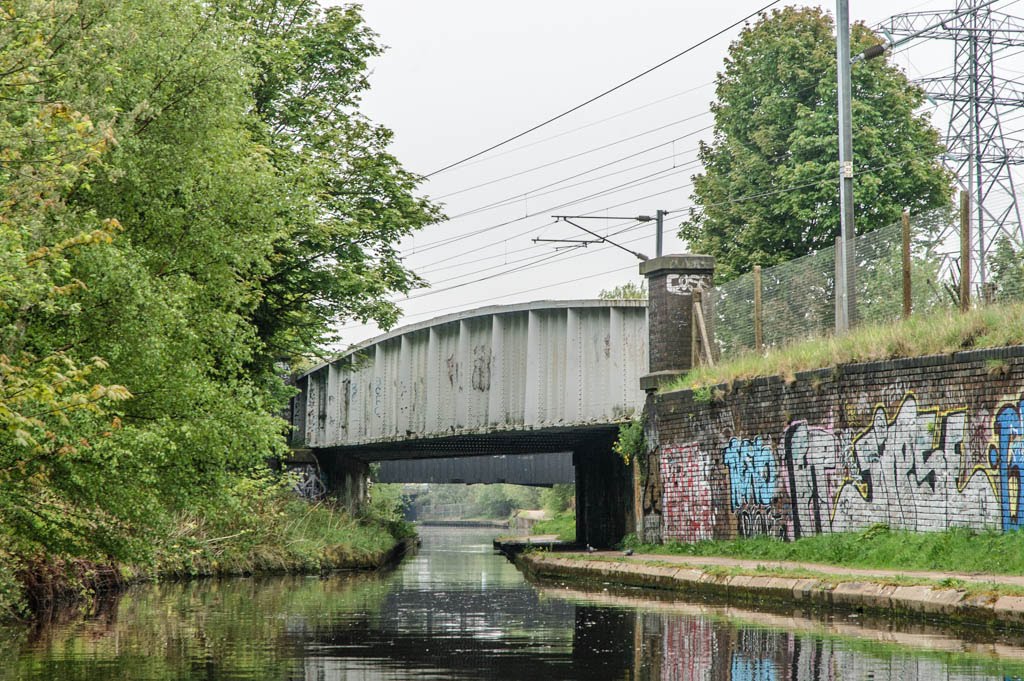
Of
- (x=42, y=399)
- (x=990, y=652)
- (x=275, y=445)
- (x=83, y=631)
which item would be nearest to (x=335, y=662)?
(x=42, y=399)

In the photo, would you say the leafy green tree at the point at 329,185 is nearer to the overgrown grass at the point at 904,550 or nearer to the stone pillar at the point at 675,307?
the stone pillar at the point at 675,307

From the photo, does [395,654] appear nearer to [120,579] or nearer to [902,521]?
[902,521]

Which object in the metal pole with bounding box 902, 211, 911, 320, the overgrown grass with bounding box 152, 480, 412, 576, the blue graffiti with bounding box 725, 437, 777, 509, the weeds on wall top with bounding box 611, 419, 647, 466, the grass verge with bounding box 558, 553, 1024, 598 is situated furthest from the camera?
the weeds on wall top with bounding box 611, 419, 647, 466

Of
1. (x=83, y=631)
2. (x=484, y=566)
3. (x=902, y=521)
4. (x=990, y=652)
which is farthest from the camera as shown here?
(x=484, y=566)

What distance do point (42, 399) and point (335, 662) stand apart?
298 centimetres

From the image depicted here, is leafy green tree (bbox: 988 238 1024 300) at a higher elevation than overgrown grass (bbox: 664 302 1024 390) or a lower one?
higher

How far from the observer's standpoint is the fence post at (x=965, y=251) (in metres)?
17.7

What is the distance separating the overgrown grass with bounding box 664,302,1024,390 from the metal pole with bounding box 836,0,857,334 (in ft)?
1.70

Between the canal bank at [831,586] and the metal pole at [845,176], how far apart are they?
447cm

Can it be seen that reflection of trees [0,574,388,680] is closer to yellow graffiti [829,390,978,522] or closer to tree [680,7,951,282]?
yellow graffiti [829,390,978,522]

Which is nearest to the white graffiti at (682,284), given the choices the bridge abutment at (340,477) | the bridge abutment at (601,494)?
the bridge abutment at (601,494)

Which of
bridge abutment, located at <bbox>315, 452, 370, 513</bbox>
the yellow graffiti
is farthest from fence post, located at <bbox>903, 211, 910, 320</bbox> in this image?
bridge abutment, located at <bbox>315, 452, 370, 513</bbox>

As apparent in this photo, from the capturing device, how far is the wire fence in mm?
17938

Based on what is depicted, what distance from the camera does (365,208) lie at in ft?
95.0
